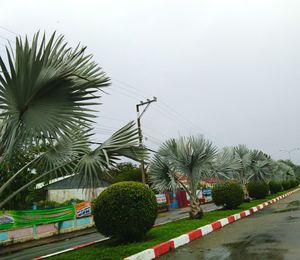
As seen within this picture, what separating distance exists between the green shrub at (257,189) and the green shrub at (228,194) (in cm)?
1064

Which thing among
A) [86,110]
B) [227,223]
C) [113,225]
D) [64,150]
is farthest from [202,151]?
[86,110]

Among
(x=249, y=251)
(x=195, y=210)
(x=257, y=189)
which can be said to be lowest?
(x=249, y=251)

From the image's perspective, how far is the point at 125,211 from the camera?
969cm

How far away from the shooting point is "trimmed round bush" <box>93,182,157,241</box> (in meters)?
9.70

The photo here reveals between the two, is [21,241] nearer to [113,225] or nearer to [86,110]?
[113,225]

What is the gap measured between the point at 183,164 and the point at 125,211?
5.98 m

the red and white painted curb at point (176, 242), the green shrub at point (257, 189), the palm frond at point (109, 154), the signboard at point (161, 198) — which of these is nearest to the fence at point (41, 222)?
the red and white painted curb at point (176, 242)

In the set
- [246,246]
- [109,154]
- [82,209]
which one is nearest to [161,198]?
[82,209]

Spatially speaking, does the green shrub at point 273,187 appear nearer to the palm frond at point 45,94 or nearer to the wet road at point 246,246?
the wet road at point 246,246

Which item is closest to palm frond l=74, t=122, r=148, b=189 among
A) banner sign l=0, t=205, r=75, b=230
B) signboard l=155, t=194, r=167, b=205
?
banner sign l=0, t=205, r=75, b=230

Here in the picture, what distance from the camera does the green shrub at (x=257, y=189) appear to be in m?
30.5

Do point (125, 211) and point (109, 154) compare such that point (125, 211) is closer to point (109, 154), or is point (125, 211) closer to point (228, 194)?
point (109, 154)

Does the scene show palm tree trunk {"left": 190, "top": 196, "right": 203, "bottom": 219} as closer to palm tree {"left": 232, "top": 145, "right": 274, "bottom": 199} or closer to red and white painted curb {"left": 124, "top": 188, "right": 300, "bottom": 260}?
red and white painted curb {"left": 124, "top": 188, "right": 300, "bottom": 260}

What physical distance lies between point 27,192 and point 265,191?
19.2 meters
